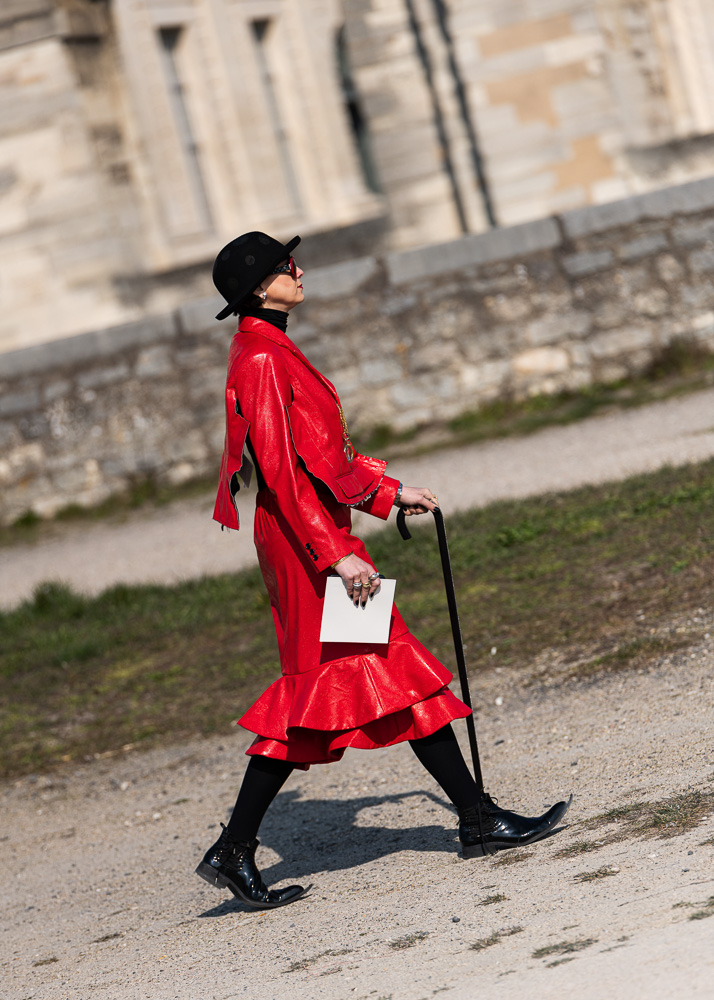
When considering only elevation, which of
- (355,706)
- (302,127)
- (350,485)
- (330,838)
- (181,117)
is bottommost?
(330,838)

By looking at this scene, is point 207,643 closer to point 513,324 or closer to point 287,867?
point 287,867

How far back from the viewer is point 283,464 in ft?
11.5

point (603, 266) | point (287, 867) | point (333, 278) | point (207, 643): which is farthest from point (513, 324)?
point (287, 867)

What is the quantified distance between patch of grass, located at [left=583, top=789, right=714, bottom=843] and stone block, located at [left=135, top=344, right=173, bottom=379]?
26.5ft

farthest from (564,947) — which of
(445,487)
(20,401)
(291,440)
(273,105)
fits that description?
(273,105)

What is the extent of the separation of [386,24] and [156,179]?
3.40m

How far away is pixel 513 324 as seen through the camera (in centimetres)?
1091

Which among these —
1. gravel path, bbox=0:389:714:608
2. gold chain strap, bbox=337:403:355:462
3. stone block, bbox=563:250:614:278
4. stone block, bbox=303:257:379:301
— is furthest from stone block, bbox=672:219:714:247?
gold chain strap, bbox=337:403:355:462

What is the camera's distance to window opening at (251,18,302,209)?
1603 cm

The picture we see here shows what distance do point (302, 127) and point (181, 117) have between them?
1.74 m

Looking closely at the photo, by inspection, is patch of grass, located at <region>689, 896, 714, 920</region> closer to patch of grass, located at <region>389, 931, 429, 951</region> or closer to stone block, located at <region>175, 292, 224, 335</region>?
patch of grass, located at <region>389, 931, 429, 951</region>

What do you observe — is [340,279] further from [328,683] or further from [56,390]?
[328,683]

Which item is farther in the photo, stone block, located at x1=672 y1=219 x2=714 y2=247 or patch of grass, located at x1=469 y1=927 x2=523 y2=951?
stone block, located at x1=672 y1=219 x2=714 y2=247

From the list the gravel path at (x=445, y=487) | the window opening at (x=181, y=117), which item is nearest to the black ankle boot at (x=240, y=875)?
the gravel path at (x=445, y=487)
